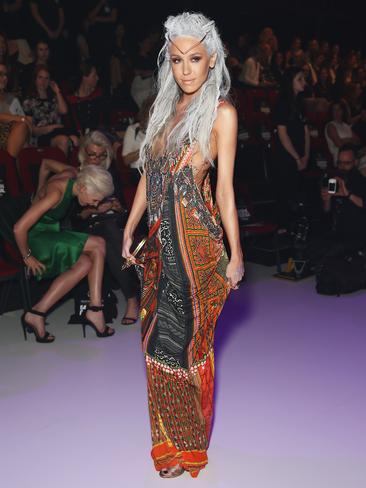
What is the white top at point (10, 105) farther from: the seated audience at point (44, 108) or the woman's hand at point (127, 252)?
the woman's hand at point (127, 252)

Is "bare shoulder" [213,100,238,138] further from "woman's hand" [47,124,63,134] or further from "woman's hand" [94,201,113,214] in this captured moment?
"woman's hand" [47,124,63,134]

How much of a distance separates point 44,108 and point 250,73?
3.04 metres

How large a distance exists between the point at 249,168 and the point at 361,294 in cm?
192

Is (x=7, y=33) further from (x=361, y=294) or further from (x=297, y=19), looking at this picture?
(x=297, y=19)

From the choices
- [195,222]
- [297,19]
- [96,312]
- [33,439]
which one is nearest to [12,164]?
[96,312]

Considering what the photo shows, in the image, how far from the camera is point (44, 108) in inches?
220

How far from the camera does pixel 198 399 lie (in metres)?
2.27

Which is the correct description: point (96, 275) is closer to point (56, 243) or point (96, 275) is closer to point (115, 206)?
point (56, 243)

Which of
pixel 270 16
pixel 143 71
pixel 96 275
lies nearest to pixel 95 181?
pixel 96 275

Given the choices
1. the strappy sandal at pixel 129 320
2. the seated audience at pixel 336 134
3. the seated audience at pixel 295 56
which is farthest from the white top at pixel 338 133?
the strappy sandal at pixel 129 320

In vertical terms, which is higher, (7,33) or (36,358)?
(7,33)

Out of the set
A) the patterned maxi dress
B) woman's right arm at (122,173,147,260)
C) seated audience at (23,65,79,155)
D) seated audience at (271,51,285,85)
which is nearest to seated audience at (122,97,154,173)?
seated audience at (23,65,79,155)

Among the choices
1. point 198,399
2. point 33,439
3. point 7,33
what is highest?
point 7,33

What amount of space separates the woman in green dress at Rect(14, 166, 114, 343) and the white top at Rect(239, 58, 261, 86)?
455 centimetres
